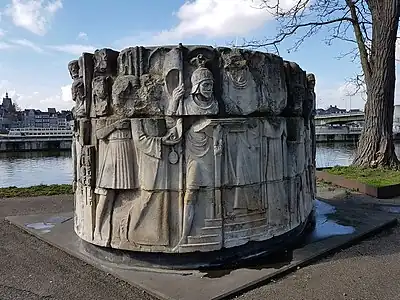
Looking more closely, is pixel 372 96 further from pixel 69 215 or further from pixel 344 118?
pixel 344 118

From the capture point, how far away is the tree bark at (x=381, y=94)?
1562 centimetres

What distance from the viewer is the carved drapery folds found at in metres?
5.91

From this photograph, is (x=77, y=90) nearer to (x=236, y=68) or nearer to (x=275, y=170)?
(x=236, y=68)

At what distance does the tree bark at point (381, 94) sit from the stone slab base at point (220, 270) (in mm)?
6834

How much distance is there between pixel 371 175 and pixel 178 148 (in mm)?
10323

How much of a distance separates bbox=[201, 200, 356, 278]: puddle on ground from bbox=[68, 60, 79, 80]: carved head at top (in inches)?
139

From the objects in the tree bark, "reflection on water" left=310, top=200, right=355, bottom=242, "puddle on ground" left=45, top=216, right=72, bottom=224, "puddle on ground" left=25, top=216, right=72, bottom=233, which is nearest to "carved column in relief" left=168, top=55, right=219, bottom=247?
"reflection on water" left=310, top=200, right=355, bottom=242

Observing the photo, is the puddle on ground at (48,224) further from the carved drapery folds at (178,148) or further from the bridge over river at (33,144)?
the bridge over river at (33,144)

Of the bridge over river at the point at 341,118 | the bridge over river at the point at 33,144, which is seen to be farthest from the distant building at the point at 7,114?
the bridge over river at the point at 341,118

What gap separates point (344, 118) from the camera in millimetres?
65500

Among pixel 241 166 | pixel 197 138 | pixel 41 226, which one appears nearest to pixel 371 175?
pixel 241 166

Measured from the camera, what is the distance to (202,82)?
19.2 feet

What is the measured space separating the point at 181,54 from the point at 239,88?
938 mm

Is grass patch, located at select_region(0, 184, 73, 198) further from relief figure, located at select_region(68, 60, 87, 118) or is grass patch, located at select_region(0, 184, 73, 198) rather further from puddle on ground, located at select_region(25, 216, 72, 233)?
relief figure, located at select_region(68, 60, 87, 118)
